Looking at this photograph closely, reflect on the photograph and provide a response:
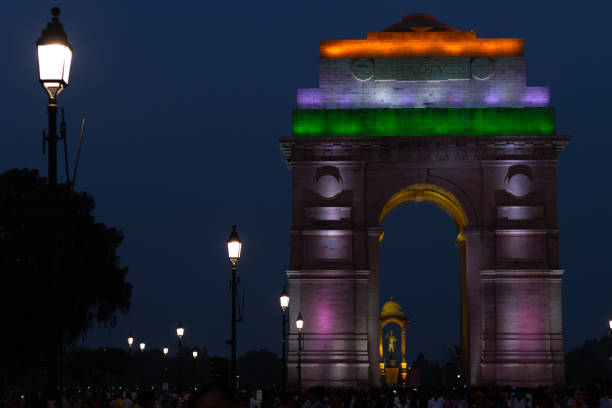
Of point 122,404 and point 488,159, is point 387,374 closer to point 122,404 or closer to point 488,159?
point 488,159

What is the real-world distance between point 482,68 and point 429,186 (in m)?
6.14

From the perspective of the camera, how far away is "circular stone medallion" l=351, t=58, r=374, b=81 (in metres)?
50.2

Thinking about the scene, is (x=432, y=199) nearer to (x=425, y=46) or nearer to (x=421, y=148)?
(x=421, y=148)

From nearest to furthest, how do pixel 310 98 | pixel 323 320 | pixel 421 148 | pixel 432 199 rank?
1. pixel 323 320
2. pixel 421 148
3. pixel 310 98
4. pixel 432 199

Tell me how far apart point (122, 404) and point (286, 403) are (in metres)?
14.3

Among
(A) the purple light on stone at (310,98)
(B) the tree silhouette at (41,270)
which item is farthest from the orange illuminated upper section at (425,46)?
(B) the tree silhouette at (41,270)

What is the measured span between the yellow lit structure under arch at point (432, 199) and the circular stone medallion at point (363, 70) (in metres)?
5.64

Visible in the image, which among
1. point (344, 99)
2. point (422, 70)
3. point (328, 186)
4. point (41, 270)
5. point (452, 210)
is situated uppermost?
point (422, 70)

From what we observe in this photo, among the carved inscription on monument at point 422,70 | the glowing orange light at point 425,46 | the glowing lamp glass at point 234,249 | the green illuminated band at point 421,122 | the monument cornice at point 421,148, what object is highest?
the glowing orange light at point 425,46

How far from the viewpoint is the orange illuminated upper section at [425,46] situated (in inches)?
1991

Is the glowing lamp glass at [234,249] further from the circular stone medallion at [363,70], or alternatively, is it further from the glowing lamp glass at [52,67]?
the circular stone medallion at [363,70]

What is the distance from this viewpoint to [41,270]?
138 feet

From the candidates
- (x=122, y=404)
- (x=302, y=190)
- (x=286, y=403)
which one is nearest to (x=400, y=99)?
(x=302, y=190)

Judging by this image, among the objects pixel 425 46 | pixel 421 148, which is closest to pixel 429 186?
pixel 421 148
